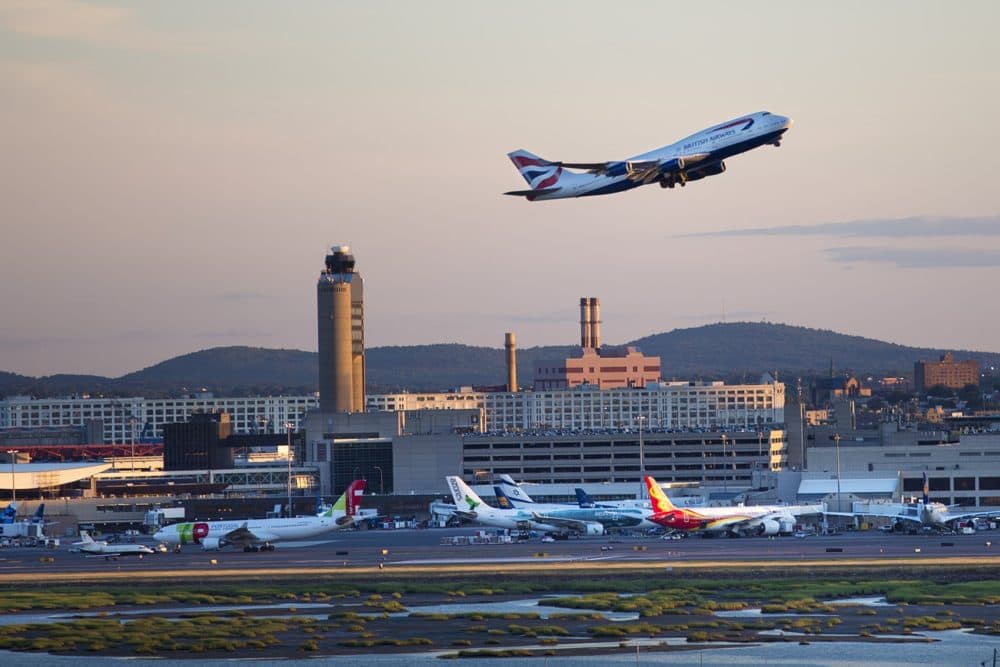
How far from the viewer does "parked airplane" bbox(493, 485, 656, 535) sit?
162500mm

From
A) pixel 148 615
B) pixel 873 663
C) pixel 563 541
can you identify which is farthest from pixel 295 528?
pixel 873 663

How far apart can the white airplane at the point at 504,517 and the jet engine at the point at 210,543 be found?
85.8ft

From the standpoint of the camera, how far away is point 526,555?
138 meters

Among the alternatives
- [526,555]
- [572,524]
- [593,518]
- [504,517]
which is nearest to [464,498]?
[504,517]

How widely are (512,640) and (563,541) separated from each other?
68671mm

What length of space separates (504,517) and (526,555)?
1119 inches

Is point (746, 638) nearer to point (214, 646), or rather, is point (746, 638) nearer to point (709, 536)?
point (214, 646)

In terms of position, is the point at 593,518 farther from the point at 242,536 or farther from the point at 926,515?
the point at 242,536

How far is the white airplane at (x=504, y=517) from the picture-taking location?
163 meters

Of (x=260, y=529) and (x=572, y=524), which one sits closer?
(x=260, y=529)

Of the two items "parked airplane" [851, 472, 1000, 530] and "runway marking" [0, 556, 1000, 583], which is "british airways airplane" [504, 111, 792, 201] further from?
"parked airplane" [851, 472, 1000, 530]

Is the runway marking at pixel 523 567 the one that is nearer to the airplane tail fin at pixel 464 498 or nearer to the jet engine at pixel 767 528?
the jet engine at pixel 767 528

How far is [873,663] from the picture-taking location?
82688 millimetres

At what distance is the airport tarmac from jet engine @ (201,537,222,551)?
2.31ft
